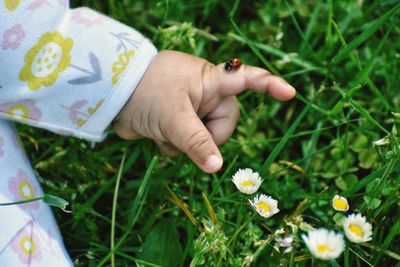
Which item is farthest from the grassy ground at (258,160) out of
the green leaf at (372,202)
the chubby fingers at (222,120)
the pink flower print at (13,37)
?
the pink flower print at (13,37)

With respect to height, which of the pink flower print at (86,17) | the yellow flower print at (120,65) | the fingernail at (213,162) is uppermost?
the pink flower print at (86,17)

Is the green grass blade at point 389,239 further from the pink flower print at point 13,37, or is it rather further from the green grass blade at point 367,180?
the pink flower print at point 13,37

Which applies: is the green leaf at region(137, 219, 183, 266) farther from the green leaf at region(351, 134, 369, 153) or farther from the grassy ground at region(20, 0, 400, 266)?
the green leaf at region(351, 134, 369, 153)

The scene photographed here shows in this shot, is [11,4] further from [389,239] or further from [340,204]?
[389,239]

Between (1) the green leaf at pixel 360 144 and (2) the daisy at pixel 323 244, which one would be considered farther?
(1) the green leaf at pixel 360 144

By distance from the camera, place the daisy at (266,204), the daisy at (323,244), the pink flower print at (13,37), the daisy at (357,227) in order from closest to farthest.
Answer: the daisy at (323,244)
the daisy at (357,227)
the daisy at (266,204)
the pink flower print at (13,37)

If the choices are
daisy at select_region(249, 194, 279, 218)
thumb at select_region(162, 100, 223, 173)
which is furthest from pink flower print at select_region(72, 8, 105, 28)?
daisy at select_region(249, 194, 279, 218)
